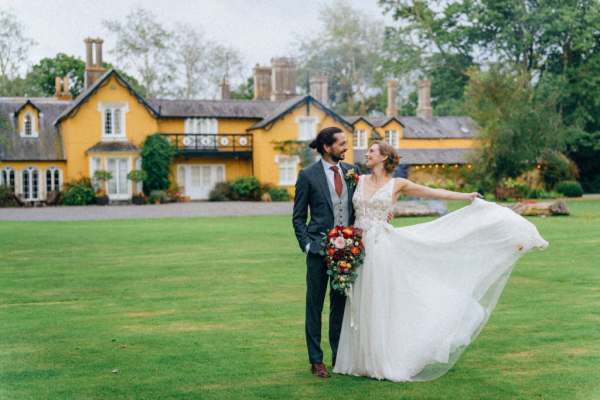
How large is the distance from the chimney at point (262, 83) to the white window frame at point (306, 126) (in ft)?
27.3

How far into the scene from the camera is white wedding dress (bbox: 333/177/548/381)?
745cm

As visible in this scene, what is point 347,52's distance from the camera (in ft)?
258

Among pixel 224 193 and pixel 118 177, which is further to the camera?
pixel 224 193

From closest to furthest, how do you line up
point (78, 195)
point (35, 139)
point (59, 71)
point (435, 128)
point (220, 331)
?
point (220, 331)
point (78, 195)
point (35, 139)
point (435, 128)
point (59, 71)

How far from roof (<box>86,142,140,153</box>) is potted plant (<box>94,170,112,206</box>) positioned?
1554 millimetres

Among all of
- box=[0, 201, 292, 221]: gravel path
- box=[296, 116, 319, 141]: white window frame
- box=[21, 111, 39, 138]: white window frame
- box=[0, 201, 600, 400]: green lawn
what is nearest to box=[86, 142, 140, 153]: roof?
box=[21, 111, 39, 138]: white window frame

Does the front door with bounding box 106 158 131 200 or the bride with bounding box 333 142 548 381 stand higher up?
the front door with bounding box 106 158 131 200

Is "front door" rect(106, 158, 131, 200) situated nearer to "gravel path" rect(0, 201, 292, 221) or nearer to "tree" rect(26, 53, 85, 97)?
"gravel path" rect(0, 201, 292, 221)

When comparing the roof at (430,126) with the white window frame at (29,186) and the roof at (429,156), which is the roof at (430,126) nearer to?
the roof at (429,156)

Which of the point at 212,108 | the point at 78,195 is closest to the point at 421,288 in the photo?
the point at 78,195

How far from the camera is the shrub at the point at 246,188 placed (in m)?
49.6

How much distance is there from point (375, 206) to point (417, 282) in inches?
30.2

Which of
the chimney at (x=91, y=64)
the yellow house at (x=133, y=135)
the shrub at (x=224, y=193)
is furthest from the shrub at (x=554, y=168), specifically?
the chimney at (x=91, y=64)

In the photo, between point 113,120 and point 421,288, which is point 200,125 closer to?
point 113,120
